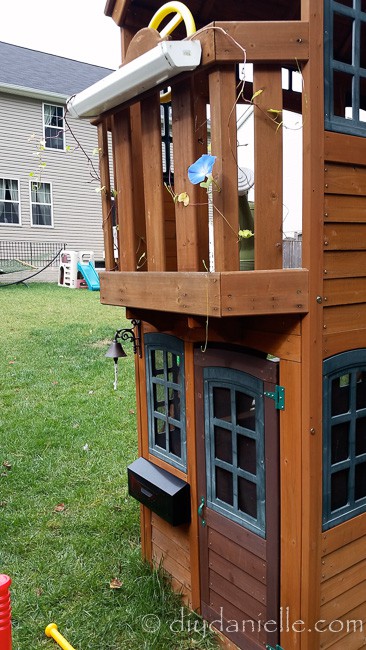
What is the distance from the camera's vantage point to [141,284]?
2486mm

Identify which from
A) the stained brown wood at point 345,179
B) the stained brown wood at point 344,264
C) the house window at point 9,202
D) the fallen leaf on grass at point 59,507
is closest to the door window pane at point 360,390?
the stained brown wood at point 344,264

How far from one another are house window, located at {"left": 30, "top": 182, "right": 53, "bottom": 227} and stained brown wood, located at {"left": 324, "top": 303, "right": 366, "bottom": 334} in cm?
1702

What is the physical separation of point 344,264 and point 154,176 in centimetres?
91

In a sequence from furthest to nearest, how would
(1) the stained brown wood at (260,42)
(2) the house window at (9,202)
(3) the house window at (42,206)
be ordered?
(3) the house window at (42,206), (2) the house window at (9,202), (1) the stained brown wood at (260,42)

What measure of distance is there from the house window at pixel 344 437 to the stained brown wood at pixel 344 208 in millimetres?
559

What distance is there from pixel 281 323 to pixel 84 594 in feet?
6.95

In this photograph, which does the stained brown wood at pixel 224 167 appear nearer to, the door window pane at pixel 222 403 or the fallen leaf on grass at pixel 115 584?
the door window pane at pixel 222 403

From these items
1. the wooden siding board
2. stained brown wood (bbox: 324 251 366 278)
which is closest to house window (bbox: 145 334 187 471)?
the wooden siding board

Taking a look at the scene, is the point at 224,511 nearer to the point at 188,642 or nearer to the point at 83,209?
the point at 188,642

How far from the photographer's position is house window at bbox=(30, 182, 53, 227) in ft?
59.0

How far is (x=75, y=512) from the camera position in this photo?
13.4ft

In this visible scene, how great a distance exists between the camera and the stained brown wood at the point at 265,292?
1.98m

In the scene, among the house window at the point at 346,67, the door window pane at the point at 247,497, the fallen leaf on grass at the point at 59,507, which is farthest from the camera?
the fallen leaf on grass at the point at 59,507

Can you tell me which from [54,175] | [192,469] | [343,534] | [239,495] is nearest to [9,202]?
[54,175]
